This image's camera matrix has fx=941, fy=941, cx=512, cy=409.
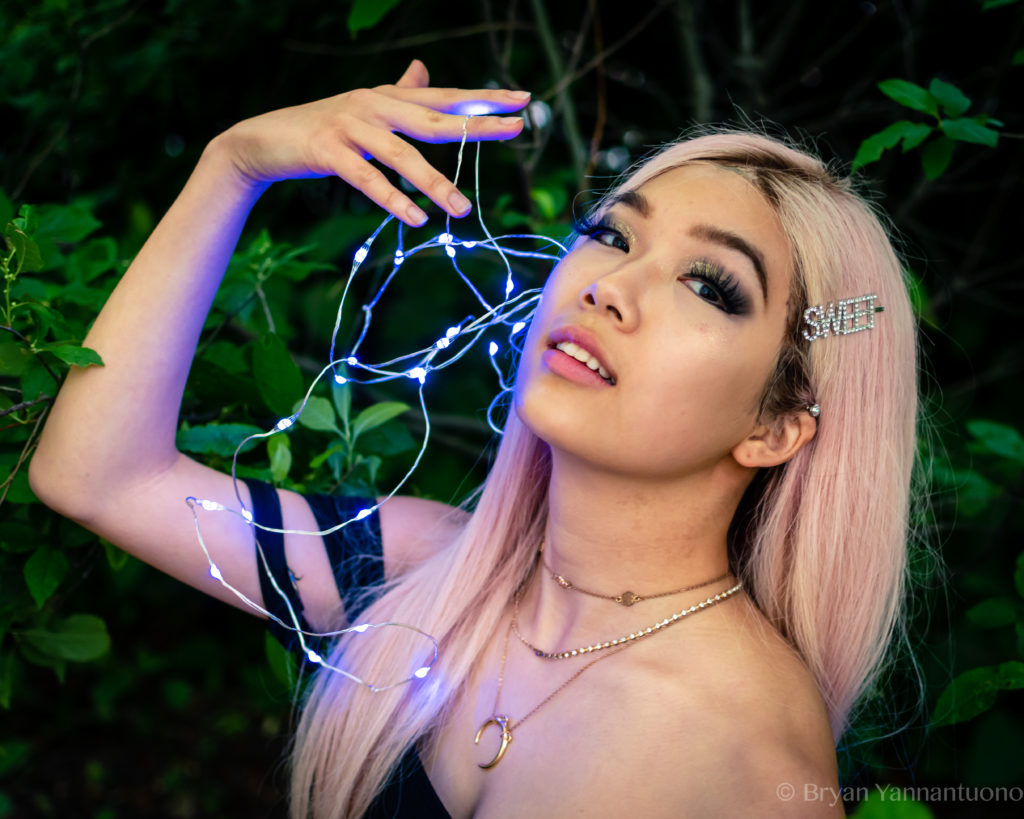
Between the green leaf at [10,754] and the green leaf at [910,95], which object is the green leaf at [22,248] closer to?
the green leaf at [10,754]

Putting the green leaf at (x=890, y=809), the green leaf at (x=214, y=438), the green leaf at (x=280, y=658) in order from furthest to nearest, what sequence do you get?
the green leaf at (x=280, y=658) → the green leaf at (x=214, y=438) → the green leaf at (x=890, y=809)

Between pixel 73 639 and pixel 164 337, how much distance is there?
672 mm

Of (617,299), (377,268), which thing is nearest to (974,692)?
(617,299)

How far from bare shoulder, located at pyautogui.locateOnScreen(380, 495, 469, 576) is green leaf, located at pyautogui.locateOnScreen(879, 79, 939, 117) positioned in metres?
1.28

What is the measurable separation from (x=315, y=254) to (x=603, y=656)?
62.5 inches

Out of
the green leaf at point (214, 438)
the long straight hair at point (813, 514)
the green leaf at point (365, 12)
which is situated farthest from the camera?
the green leaf at point (365, 12)

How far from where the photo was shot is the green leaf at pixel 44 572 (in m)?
1.75

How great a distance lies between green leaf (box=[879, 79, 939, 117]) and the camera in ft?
5.97

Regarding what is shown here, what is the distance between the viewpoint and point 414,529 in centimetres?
217

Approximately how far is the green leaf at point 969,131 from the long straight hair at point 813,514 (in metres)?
0.20

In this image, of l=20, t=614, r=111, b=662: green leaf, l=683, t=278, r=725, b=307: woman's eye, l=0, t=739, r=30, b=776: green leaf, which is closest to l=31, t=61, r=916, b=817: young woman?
l=683, t=278, r=725, b=307: woman's eye

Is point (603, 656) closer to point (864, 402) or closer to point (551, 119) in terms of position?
point (864, 402)

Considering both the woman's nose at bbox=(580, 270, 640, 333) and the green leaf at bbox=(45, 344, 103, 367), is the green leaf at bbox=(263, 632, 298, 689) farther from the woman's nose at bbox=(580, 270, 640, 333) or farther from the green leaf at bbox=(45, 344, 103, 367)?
the woman's nose at bbox=(580, 270, 640, 333)

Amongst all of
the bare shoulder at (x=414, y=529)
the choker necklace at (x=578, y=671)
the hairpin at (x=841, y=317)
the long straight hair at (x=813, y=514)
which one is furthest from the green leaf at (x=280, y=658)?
the hairpin at (x=841, y=317)
